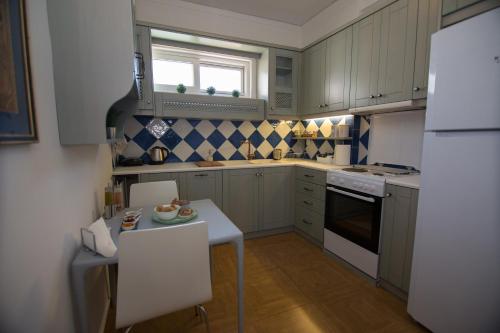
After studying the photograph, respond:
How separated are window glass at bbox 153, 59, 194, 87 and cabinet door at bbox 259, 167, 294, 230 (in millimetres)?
1531

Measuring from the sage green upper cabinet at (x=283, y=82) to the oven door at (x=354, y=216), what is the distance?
4.14 feet

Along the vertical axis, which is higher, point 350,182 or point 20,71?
point 20,71

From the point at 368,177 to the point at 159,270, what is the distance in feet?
5.64

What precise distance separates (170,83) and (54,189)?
2.27m

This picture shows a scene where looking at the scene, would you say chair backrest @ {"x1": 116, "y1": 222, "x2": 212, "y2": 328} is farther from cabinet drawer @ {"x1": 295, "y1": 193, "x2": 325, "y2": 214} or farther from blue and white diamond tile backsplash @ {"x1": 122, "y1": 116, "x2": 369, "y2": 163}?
blue and white diamond tile backsplash @ {"x1": 122, "y1": 116, "x2": 369, "y2": 163}

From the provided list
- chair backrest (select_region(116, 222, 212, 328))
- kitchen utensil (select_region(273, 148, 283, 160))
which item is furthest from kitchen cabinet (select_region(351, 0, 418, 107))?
chair backrest (select_region(116, 222, 212, 328))

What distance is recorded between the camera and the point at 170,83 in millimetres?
2896

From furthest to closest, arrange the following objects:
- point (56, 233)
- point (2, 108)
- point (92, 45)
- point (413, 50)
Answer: point (413, 50), point (92, 45), point (56, 233), point (2, 108)

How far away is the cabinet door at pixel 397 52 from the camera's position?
1827 mm

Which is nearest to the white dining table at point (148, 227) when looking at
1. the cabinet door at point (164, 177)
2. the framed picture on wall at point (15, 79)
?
the framed picture on wall at point (15, 79)

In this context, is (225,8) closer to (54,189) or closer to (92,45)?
(92,45)

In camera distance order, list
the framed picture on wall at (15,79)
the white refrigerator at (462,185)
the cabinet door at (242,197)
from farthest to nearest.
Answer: the cabinet door at (242,197) < the white refrigerator at (462,185) < the framed picture on wall at (15,79)

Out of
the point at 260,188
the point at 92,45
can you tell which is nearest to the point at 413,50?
the point at 260,188

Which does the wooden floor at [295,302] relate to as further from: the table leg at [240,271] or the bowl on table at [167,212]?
the bowl on table at [167,212]
